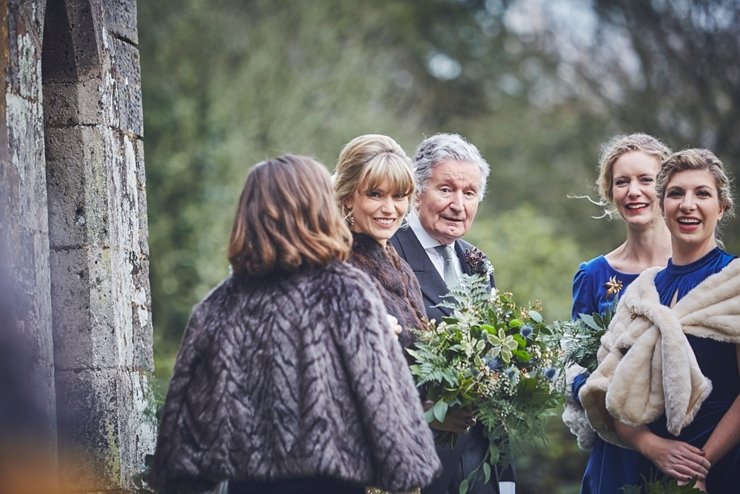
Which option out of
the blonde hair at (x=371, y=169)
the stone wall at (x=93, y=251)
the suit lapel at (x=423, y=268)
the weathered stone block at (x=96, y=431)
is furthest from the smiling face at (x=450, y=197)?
the weathered stone block at (x=96, y=431)

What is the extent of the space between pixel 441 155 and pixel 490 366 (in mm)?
1107

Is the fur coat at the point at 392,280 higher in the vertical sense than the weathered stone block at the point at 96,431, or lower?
higher

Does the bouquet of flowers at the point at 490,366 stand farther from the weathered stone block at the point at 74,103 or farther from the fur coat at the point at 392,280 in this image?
the weathered stone block at the point at 74,103

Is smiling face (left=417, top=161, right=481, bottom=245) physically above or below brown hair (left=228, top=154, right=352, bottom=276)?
above

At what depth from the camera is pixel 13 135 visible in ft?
14.7

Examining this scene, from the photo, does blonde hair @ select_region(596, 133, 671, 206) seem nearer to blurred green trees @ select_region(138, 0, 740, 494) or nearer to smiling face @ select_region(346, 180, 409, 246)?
smiling face @ select_region(346, 180, 409, 246)

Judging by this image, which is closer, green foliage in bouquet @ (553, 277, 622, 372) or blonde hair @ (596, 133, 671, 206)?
green foliage in bouquet @ (553, 277, 622, 372)

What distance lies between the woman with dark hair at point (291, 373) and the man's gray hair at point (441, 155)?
1.36 meters

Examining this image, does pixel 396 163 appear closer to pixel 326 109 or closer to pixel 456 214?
pixel 456 214

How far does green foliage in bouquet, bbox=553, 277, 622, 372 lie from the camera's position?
17.2 feet

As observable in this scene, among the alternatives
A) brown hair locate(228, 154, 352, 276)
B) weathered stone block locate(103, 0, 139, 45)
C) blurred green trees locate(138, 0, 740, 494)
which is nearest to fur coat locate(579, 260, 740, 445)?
brown hair locate(228, 154, 352, 276)

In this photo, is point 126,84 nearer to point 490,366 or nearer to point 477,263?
point 477,263

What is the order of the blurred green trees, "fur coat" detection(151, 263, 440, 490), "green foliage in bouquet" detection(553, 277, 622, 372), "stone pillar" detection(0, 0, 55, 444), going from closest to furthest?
"fur coat" detection(151, 263, 440, 490) → "stone pillar" detection(0, 0, 55, 444) → "green foliage in bouquet" detection(553, 277, 622, 372) → the blurred green trees

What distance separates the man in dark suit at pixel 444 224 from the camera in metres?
5.37
